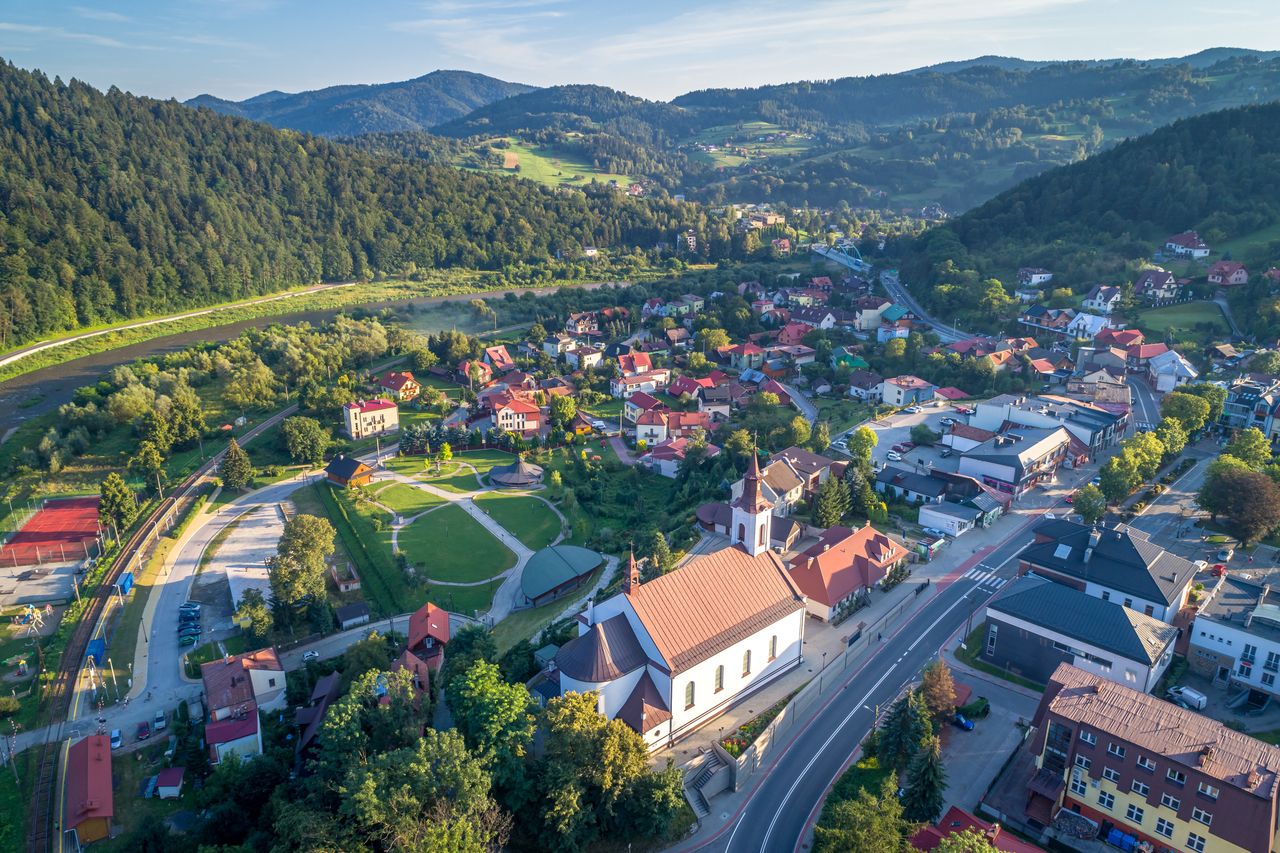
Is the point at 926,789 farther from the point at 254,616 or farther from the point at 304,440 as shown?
the point at 304,440

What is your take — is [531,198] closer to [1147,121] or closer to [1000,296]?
[1000,296]

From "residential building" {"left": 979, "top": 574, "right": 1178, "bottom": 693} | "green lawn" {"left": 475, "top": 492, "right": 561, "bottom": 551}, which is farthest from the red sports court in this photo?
"residential building" {"left": 979, "top": 574, "right": 1178, "bottom": 693}

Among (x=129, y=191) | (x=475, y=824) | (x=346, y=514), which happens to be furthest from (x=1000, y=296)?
(x=129, y=191)

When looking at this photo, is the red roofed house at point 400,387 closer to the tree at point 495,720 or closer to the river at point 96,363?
the river at point 96,363

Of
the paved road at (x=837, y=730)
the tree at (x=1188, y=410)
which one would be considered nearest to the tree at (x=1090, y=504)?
the paved road at (x=837, y=730)

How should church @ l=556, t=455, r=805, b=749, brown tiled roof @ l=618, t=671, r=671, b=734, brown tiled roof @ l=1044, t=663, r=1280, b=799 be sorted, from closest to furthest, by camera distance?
brown tiled roof @ l=1044, t=663, r=1280, b=799 < brown tiled roof @ l=618, t=671, r=671, b=734 < church @ l=556, t=455, r=805, b=749

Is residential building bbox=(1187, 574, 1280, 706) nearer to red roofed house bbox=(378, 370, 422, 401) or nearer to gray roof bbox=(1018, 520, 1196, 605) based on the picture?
gray roof bbox=(1018, 520, 1196, 605)

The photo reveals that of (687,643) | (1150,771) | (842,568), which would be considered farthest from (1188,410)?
(687,643)
